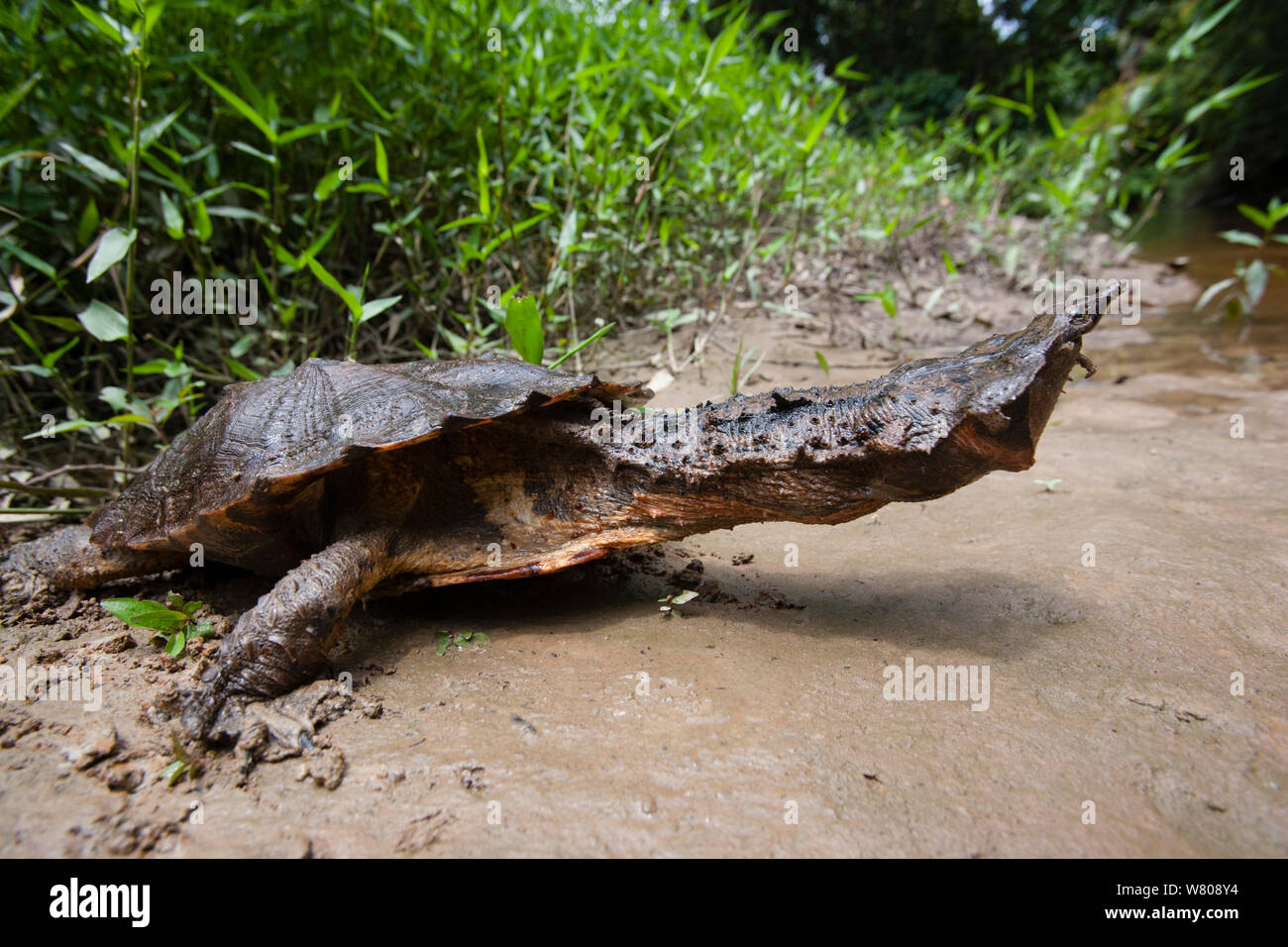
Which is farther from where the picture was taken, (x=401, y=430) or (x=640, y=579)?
(x=640, y=579)

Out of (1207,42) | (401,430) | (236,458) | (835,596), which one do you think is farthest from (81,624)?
(1207,42)

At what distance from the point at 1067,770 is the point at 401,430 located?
1.92 m

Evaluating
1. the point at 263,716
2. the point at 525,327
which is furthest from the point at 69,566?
the point at 525,327

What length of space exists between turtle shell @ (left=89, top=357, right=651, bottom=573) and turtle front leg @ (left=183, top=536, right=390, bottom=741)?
1.07 ft

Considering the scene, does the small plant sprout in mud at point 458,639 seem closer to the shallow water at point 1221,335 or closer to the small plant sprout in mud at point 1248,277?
the shallow water at point 1221,335

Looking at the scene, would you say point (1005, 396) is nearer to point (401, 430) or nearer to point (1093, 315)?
point (1093, 315)

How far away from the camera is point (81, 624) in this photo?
2383 mm

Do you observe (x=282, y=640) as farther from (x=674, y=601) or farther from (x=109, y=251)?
(x=109, y=251)

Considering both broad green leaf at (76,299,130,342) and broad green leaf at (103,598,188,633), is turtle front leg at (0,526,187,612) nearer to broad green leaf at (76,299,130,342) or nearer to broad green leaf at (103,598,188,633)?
broad green leaf at (103,598,188,633)

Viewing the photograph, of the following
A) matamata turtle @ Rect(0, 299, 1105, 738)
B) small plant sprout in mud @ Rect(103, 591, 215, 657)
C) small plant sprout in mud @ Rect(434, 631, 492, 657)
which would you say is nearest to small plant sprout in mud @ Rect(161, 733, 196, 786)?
matamata turtle @ Rect(0, 299, 1105, 738)

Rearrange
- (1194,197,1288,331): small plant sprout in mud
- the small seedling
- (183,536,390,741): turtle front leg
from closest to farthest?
1. the small seedling
2. (183,536,390,741): turtle front leg
3. (1194,197,1288,331): small plant sprout in mud

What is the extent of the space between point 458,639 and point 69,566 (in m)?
1.67

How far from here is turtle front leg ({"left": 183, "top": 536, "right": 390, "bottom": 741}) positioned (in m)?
1.85
